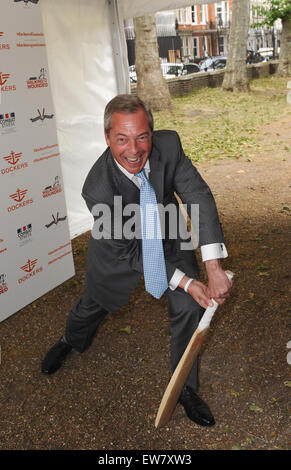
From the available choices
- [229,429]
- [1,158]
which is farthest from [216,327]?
[1,158]

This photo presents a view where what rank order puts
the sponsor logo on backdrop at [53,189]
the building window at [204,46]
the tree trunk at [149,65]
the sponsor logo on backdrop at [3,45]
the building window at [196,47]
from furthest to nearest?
the building window at [204,46]
the building window at [196,47]
the tree trunk at [149,65]
the sponsor logo on backdrop at [53,189]
the sponsor logo on backdrop at [3,45]

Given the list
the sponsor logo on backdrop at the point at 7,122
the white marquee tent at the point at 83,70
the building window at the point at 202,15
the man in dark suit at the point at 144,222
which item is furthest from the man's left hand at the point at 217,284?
the building window at the point at 202,15

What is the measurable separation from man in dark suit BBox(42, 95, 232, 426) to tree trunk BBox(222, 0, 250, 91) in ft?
63.7

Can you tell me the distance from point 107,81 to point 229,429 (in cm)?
542

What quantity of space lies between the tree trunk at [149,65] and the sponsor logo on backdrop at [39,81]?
11.3 metres

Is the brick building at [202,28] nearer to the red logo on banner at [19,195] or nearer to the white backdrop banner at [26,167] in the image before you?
the white backdrop banner at [26,167]

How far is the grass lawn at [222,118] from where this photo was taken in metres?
12.6

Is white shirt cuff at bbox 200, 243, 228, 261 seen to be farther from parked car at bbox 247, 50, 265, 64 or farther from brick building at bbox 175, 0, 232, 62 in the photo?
brick building at bbox 175, 0, 232, 62

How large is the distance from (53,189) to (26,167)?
0.48m

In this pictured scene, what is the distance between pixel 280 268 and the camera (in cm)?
550

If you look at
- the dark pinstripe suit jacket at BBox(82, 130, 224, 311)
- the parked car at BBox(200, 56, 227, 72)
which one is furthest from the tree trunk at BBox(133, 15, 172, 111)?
the parked car at BBox(200, 56, 227, 72)

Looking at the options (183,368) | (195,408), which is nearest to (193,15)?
(195,408)

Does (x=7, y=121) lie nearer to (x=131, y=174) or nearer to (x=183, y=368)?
(x=131, y=174)

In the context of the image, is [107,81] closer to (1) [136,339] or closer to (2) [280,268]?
(2) [280,268]
